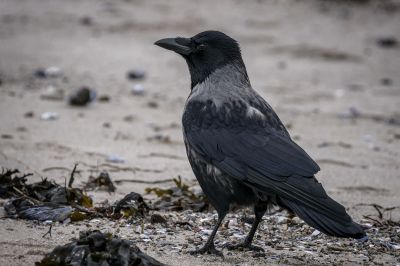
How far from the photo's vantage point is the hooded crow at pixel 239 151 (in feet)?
15.1

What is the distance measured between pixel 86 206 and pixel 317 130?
13.0 feet

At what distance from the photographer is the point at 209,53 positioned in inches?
225

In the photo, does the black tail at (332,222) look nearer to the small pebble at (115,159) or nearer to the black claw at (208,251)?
the black claw at (208,251)

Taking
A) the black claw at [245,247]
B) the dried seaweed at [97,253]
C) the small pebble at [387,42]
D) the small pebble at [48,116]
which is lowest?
the black claw at [245,247]

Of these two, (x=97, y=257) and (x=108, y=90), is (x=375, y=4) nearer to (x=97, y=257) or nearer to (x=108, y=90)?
(x=108, y=90)

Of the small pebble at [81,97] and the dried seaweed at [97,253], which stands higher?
the small pebble at [81,97]

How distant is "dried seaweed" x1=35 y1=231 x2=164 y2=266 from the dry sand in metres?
0.24

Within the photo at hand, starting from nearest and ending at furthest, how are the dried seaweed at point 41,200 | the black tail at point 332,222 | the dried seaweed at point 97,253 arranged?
the dried seaweed at point 97,253 < the black tail at point 332,222 < the dried seaweed at point 41,200

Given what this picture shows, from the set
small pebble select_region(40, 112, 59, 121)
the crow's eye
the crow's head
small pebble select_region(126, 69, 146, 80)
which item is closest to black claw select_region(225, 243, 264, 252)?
the crow's head

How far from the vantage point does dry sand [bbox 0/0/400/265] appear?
6.71 meters

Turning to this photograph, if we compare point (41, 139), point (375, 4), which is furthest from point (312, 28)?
point (41, 139)

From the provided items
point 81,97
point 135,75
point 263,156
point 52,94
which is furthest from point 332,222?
point 135,75

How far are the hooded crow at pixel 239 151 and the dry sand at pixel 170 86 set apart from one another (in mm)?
424

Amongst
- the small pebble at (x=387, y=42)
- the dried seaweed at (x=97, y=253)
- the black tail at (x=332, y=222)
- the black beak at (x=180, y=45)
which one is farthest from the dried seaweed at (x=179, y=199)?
the small pebble at (x=387, y=42)
